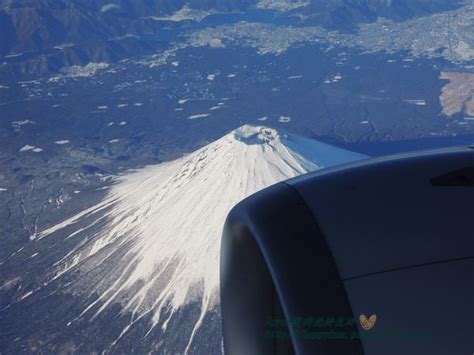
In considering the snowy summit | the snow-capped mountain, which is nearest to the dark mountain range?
the snowy summit

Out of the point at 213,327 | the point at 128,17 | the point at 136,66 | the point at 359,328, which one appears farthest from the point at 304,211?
the point at 128,17

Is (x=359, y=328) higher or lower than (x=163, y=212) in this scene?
higher

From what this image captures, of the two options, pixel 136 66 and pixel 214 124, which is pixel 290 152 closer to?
pixel 214 124

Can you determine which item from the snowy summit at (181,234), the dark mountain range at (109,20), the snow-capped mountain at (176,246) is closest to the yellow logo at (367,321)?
the snow-capped mountain at (176,246)

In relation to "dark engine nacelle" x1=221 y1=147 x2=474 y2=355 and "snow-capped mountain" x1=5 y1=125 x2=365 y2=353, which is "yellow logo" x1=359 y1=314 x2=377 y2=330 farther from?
"snow-capped mountain" x1=5 y1=125 x2=365 y2=353

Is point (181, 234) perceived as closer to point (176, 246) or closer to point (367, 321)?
point (176, 246)

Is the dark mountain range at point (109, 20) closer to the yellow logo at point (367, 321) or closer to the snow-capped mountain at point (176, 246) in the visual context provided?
the snow-capped mountain at point (176, 246)
